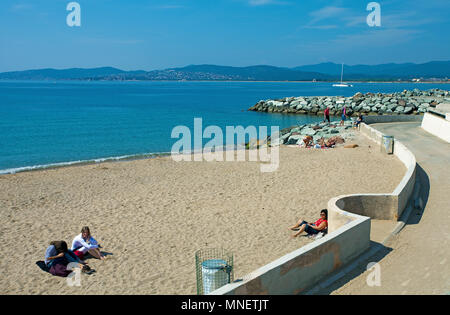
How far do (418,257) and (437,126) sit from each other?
53.9 ft

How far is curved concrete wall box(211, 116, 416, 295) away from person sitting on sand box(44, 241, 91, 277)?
3.76m

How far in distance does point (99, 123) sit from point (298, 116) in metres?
22.9

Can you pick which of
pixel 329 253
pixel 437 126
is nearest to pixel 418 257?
pixel 329 253

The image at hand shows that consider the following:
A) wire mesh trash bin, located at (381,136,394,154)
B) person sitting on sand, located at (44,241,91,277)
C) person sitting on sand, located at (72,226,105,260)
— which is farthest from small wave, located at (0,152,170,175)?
person sitting on sand, located at (44,241,91,277)

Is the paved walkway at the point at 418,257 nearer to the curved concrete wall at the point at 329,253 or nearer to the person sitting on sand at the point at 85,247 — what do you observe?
the curved concrete wall at the point at 329,253

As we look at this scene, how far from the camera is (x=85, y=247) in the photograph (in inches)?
326

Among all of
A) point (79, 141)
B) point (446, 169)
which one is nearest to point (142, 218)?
point (446, 169)

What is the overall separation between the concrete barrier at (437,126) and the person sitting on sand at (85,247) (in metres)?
17.3

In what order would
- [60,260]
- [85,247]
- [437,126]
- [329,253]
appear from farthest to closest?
[437,126], [85,247], [60,260], [329,253]

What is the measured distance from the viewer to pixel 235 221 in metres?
10.5

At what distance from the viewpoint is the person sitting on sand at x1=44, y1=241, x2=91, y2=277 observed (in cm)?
760

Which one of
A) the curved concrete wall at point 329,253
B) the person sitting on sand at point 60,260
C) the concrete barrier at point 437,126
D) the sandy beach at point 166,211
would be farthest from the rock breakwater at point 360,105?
the person sitting on sand at point 60,260

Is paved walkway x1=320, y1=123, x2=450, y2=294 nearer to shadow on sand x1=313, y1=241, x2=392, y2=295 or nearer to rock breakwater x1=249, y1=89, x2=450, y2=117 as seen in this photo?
shadow on sand x1=313, y1=241, x2=392, y2=295

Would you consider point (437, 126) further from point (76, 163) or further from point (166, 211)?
point (76, 163)
